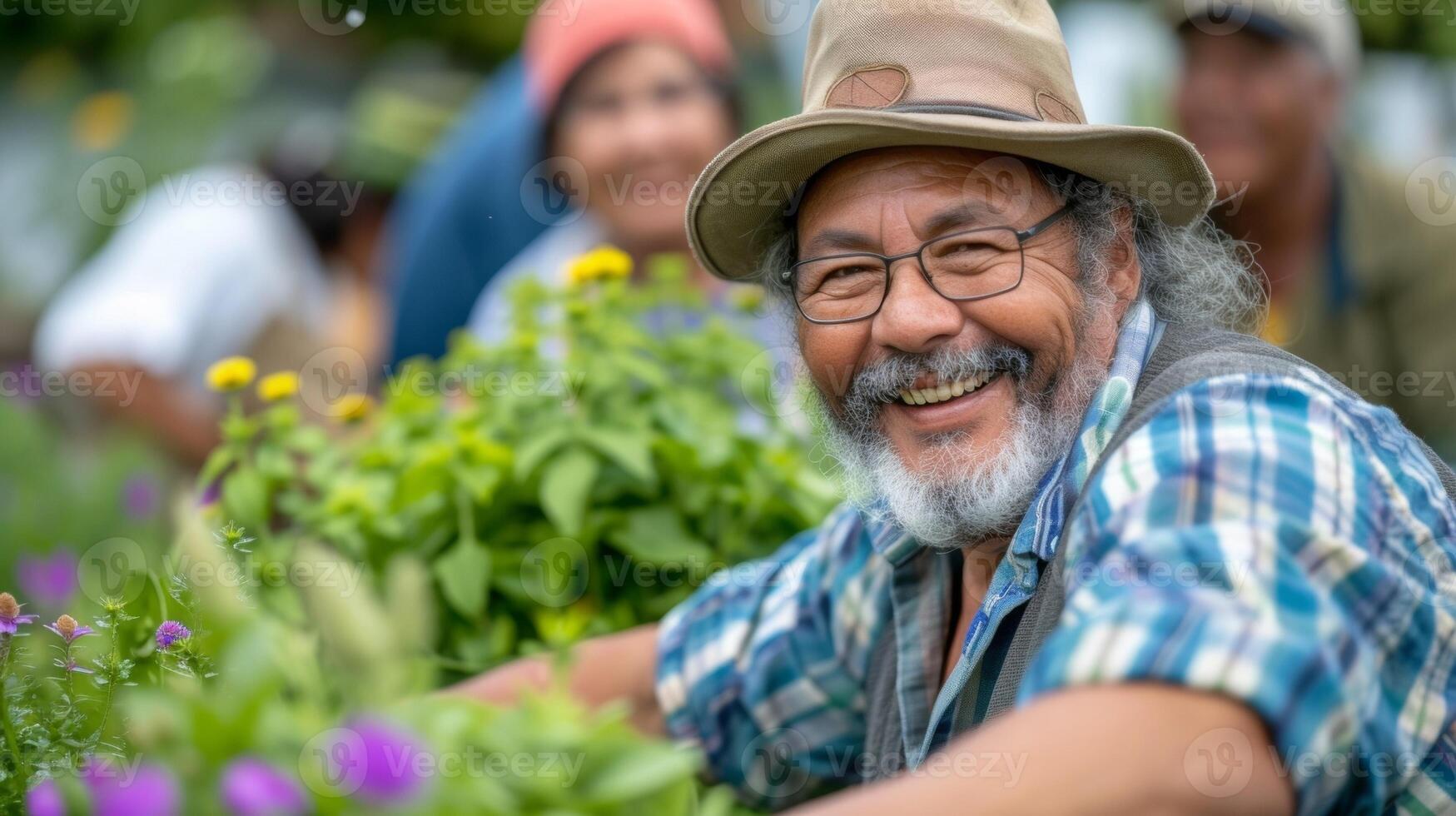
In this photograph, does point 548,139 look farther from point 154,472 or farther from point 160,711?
point 160,711

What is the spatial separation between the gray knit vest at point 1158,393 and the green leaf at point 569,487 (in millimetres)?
665

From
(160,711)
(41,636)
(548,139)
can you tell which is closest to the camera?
(160,711)

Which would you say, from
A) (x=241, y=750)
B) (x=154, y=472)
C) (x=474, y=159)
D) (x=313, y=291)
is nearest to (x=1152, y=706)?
(x=241, y=750)

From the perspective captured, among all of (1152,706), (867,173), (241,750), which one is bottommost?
(1152,706)

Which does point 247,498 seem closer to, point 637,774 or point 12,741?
point 12,741

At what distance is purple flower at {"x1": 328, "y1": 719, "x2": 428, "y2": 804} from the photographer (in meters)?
1.13

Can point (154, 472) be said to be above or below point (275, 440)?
below

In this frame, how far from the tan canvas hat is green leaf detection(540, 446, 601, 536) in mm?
520

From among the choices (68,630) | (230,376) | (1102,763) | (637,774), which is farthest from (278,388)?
(1102,763)

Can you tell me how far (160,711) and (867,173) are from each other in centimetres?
131

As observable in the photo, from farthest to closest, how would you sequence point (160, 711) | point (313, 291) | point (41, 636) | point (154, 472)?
point (313, 291) < point (154, 472) < point (41, 636) < point (160, 711)

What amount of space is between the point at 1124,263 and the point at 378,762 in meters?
1.50

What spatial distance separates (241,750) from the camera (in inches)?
47.3

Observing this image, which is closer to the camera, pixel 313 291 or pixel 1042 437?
pixel 1042 437
